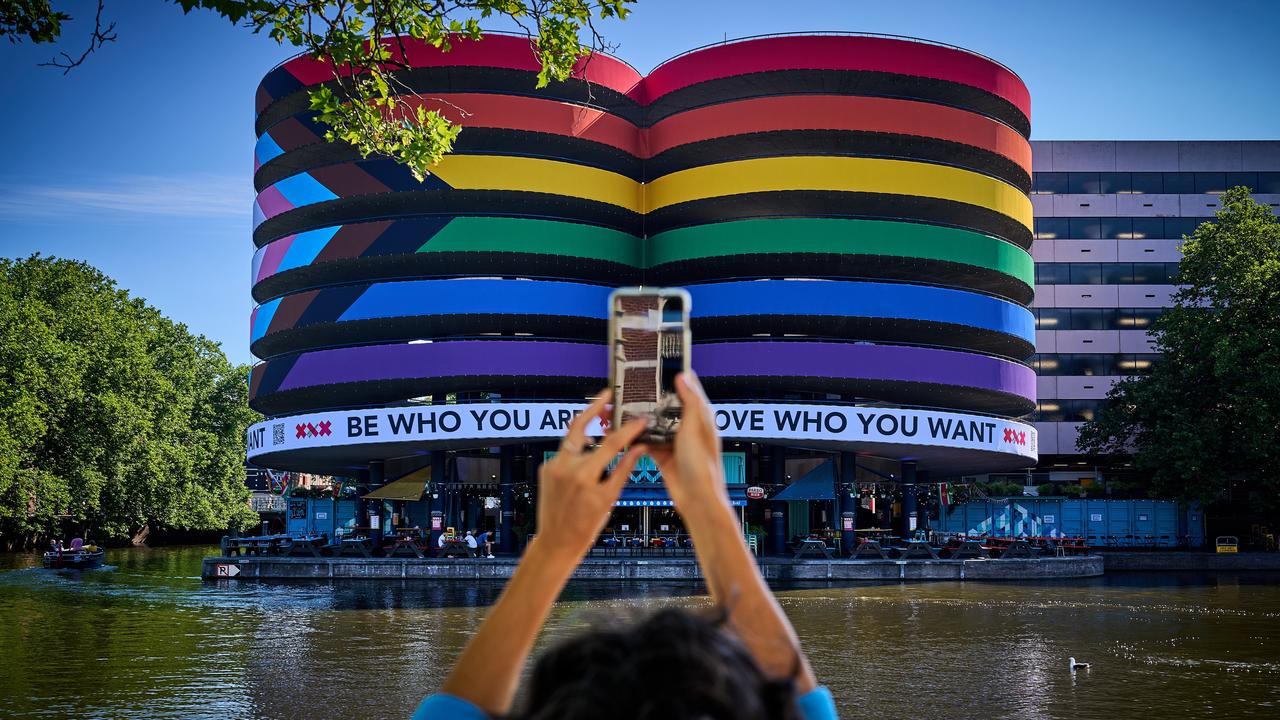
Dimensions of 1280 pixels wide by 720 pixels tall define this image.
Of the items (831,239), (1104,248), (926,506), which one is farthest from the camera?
(1104,248)

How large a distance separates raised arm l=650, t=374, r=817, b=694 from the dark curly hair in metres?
0.36

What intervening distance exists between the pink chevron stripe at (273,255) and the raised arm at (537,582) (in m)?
51.8

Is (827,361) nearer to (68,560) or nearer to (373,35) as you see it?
(68,560)

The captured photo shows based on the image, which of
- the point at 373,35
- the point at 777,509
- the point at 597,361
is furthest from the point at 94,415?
the point at 373,35

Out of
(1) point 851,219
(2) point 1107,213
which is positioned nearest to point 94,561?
(1) point 851,219

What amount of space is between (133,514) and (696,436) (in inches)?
2668

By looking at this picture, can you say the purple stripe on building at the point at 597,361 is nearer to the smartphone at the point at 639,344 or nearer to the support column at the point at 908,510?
the support column at the point at 908,510

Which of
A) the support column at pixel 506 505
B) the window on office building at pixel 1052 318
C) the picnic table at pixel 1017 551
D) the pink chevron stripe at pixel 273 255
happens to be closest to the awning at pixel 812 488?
the picnic table at pixel 1017 551

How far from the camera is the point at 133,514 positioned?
6269cm

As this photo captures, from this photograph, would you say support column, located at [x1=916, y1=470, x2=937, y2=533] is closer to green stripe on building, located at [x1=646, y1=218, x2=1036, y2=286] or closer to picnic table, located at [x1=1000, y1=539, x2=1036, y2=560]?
picnic table, located at [x1=1000, y1=539, x2=1036, y2=560]

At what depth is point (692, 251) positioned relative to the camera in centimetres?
4909

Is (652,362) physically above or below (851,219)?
below

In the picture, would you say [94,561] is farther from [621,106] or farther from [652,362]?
[652,362]

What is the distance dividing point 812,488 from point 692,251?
38.4ft
